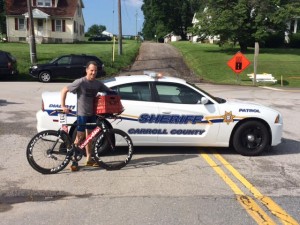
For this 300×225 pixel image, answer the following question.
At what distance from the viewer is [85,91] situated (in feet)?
21.4

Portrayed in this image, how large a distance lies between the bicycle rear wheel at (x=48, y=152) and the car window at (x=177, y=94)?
217 centimetres

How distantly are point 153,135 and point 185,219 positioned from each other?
296 centimetres

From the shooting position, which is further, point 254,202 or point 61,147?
point 61,147

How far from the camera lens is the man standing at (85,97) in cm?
647

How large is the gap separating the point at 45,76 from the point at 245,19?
22.2 m

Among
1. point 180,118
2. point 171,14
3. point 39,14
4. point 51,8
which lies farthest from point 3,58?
point 171,14

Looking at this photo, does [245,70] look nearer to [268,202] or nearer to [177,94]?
[177,94]

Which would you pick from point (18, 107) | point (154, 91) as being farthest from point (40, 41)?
point (154, 91)

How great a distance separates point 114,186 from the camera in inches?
241

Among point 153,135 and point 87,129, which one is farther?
point 153,135

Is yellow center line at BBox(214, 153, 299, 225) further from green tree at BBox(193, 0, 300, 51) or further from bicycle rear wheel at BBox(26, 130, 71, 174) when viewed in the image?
green tree at BBox(193, 0, 300, 51)

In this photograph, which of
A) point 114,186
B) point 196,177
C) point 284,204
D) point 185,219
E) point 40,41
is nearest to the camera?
point 185,219

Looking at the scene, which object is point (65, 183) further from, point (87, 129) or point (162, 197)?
point (162, 197)

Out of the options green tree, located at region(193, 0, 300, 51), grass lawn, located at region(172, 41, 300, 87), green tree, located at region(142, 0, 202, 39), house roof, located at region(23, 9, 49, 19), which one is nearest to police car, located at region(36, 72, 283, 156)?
grass lawn, located at region(172, 41, 300, 87)
